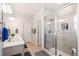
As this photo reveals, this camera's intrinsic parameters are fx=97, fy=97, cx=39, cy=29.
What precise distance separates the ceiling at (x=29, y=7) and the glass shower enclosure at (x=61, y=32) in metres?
0.16

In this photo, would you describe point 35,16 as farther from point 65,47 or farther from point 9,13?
point 65,47

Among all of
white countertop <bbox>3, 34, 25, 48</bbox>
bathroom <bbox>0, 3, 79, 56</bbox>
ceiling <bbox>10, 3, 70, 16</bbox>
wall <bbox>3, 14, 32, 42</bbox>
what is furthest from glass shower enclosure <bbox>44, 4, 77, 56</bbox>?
white countertop <bbox>3, 34, 25, 48</bbox>

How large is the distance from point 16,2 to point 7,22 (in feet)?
1.14

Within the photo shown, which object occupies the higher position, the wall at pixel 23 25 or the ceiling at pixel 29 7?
the ceiling at pixel 29 7

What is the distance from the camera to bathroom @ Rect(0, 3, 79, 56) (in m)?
1.53

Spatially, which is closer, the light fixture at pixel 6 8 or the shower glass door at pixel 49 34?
the light fixture at pixel 6 8

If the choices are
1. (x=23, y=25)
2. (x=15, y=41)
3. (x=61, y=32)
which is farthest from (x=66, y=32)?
(x=15, y=41)

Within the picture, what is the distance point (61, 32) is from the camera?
1.63 m

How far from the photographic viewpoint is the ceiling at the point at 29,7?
154 cm

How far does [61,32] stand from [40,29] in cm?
36

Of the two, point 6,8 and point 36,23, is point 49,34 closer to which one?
point 36,23

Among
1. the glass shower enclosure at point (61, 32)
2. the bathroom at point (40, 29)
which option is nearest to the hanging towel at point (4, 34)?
the bathroom at point (40, 29)

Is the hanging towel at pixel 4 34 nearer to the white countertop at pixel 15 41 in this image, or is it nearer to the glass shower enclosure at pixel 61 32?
the white countertop at pixel 15 41

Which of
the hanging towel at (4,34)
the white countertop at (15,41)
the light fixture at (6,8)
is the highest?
the light fixture at (6,8)
